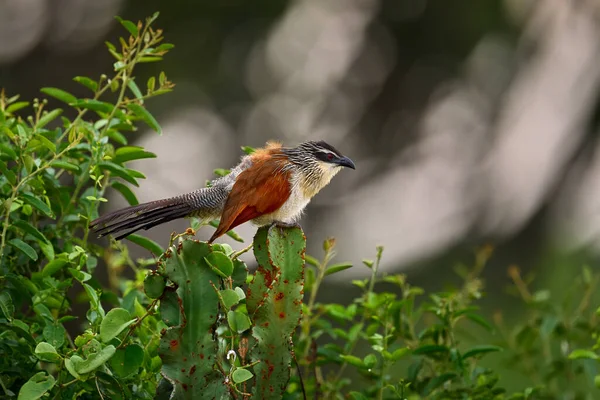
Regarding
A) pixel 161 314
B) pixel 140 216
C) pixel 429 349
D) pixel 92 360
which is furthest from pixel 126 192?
pixel 429 349

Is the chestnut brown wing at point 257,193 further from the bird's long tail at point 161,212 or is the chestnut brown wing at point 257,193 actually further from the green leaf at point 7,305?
the green leaf at point 7,305

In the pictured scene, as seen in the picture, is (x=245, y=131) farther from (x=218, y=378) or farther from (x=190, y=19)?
(x=218, y=378)

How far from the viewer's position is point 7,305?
6.00ft

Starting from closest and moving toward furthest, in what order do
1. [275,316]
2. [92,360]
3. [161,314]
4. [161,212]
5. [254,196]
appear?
[92,360] → [161,314] → [275,316] → [161,212] → [254,196]

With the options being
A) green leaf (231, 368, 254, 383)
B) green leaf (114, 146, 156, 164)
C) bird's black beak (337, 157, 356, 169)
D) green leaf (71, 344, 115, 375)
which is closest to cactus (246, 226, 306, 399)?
green leaf (231, 368, 254, 383)

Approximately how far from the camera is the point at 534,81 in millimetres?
6641

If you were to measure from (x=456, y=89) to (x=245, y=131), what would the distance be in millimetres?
1651

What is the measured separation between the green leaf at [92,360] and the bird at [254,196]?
59 cm

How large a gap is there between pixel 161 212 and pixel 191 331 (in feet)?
2.58

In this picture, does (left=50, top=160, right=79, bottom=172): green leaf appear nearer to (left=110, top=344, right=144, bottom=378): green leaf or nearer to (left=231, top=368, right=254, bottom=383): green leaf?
(left=110, top=344, right=144, bottom=378): green leaf

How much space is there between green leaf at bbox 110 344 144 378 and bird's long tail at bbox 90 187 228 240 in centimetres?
54

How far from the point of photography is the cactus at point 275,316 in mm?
1790

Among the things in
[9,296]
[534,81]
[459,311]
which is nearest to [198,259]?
[9,296]

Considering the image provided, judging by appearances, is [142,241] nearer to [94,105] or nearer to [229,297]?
[94,105]
